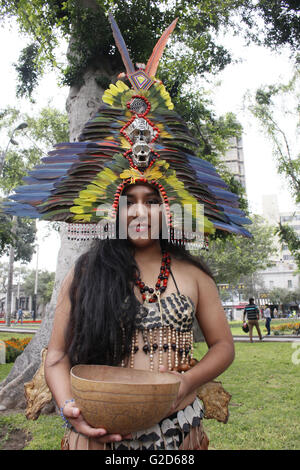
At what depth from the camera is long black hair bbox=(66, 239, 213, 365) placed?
170 cm

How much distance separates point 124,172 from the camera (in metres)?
1.99

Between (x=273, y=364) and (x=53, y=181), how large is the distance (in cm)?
792

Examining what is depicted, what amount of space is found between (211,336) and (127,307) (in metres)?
0.53

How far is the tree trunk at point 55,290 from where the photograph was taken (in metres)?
4.93

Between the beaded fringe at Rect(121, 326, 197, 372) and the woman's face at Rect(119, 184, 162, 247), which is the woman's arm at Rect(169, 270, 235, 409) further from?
the woman's face at Rect(119, 184, 162, 247)

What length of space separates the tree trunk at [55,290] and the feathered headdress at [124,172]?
7.93ft

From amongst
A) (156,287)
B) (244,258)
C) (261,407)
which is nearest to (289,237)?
(261,407)

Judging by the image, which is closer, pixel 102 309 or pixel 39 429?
pixel 102 309

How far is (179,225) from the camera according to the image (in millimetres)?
2037

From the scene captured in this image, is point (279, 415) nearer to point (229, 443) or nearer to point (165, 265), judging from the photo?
point (229, 443)

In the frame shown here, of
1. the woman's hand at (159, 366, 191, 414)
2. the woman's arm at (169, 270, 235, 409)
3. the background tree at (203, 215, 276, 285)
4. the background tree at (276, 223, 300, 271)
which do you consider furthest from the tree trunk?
the background tree at (203, 215, 276, 285)

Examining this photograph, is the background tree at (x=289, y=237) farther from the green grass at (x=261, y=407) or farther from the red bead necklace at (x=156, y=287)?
the red bead necklace at (x=156, y=287)

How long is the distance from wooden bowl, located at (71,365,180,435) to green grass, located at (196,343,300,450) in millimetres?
3161

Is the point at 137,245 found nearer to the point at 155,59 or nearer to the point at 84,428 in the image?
the point at 84,428
